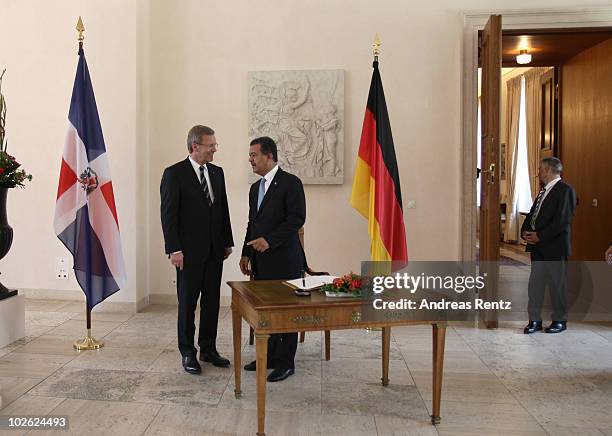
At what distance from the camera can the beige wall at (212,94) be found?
632cm

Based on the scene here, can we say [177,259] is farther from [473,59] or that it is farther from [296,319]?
[473,59]

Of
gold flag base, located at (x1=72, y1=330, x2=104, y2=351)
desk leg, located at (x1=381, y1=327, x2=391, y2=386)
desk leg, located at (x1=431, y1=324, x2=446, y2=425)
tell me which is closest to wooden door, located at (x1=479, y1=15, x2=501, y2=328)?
desk leg, located at (x1=381, y1=327, x2=391, y2=386)

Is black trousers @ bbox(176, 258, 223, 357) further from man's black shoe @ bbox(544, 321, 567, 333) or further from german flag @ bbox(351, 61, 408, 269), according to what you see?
man's black shoe @ bbox(544, 321, 567, 333)

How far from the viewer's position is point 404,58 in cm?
633

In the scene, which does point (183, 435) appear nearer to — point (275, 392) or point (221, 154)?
point (275, 392)

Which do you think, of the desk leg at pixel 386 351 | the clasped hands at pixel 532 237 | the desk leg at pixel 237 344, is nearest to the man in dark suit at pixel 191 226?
the desk leg at pixel 237 344

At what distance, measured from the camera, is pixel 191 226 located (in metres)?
4.29

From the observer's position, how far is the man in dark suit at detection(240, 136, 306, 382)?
13.7 ft

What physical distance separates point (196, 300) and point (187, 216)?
0.66m

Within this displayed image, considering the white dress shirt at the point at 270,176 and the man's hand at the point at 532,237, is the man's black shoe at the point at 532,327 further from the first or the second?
the white dress shirt at the point at 270,176

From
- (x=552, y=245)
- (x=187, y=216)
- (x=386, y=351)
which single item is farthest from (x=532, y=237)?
(x=187, y=216)

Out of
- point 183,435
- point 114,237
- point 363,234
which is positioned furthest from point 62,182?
point 363,234

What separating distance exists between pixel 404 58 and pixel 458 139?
3.52ft

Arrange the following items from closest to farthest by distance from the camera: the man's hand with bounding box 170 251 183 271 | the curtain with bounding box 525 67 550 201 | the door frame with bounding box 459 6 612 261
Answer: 1. the man's hand with bounding box 170 251 183 271
2. the door frame with bounding box 459 6 612 261
3. the curtain with bounding box 525 67 550 201
